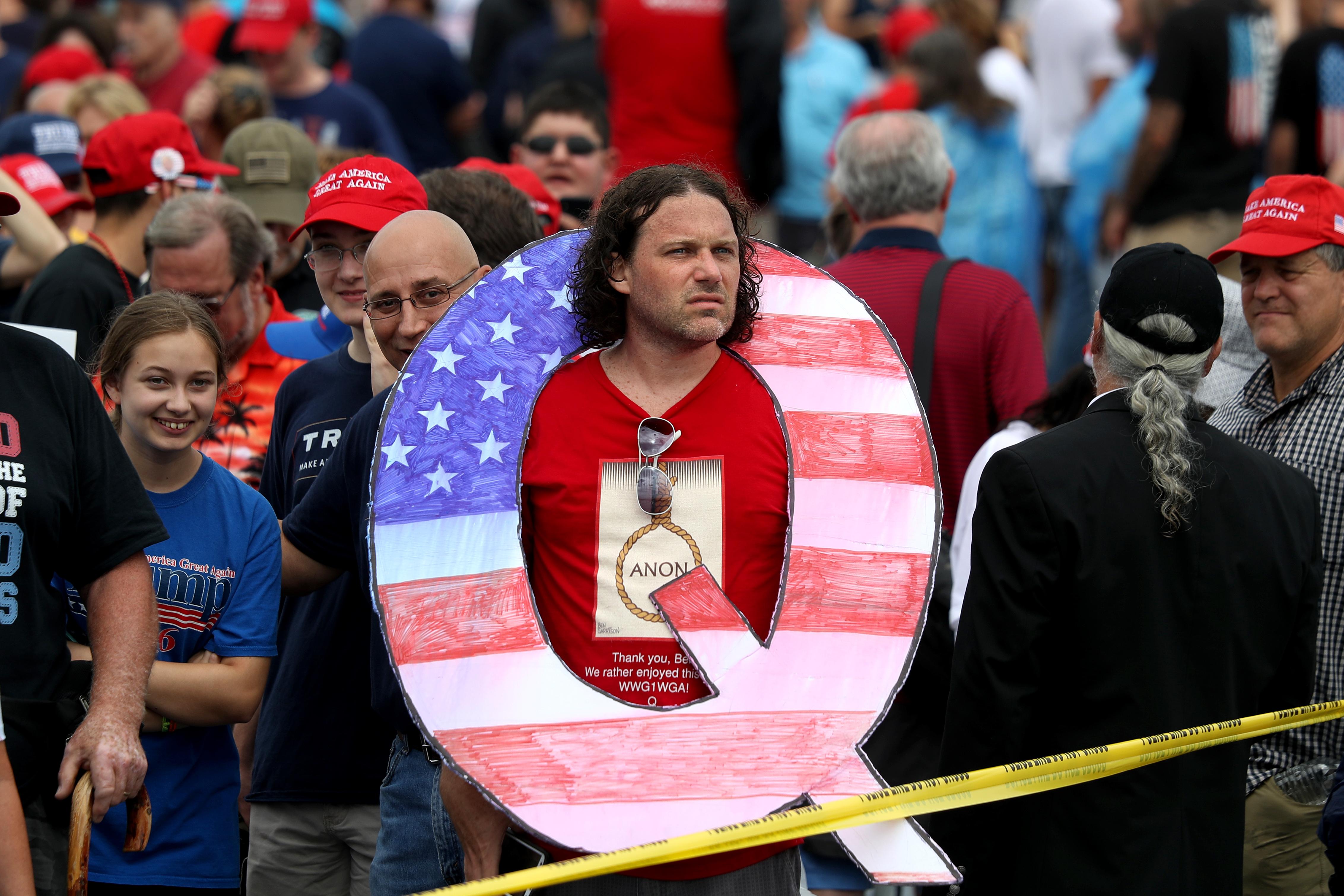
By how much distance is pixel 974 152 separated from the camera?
7.64 meters

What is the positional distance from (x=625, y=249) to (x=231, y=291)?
176 cm

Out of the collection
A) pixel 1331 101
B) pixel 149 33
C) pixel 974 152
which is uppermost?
pixel 149 33

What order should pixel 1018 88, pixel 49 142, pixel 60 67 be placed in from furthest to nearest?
pixel 1018 88
pixel 60 67
pixel 49 142

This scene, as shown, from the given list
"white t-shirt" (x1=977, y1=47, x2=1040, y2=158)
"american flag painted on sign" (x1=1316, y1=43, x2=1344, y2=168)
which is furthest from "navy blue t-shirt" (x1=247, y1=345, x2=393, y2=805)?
"white t-shirt" (x1=977, y1=47, x2=1040, y2=158)

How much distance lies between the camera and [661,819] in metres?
2.82

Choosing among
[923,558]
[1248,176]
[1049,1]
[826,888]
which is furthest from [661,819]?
[1049,1]

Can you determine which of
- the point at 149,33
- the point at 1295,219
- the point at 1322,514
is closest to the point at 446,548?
the point at 1322,514

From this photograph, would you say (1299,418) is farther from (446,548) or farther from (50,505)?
(50,505)

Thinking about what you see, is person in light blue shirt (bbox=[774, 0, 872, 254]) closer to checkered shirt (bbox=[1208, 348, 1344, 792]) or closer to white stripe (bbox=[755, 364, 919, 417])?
checkered shirt (bbox=[1208, 348, 1344, 792])

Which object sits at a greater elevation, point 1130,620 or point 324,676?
point 1130,620

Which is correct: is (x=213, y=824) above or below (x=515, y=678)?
below

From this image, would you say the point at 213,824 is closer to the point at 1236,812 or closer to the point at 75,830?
the point at 75,830

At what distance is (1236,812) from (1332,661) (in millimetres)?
731

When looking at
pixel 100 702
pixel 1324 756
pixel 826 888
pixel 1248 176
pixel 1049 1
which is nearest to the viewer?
pixel 100 702
